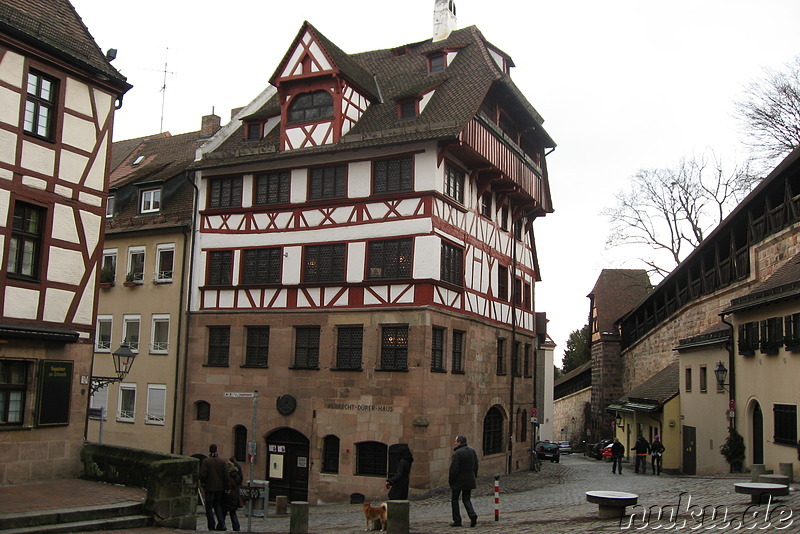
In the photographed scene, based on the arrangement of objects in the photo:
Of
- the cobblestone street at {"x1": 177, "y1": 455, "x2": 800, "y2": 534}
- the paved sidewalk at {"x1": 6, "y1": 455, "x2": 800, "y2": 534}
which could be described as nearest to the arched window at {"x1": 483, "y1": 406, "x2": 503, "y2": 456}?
the cobblestone street at {"x1": 177, "y1": 455, "x2": 800, "y2": 534}

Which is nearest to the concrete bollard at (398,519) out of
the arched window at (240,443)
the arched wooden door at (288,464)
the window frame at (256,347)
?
the arched wooden door at (288,464)

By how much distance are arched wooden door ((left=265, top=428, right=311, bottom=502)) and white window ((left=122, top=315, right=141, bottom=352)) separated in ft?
25.0

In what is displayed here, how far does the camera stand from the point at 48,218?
1744 centimetres

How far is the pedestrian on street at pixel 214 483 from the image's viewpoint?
1570 centimetres

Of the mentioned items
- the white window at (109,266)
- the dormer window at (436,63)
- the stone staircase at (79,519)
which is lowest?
the stone staircase at (79,519)

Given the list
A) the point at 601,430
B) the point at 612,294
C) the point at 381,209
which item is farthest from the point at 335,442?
the point at 612,294

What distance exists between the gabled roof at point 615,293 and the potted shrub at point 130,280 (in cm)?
3349

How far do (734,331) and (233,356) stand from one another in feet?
54.0

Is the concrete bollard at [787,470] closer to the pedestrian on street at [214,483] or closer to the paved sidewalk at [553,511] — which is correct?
the paved sidewalk at [553,511]

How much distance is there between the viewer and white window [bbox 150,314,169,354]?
30.4 m

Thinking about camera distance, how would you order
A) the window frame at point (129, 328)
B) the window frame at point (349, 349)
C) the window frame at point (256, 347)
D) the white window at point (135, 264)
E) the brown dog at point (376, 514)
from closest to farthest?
the brown dog at point (376, 514), the window frame at point (349, 349), the window frame at point (256, 347), the window frame at point (129, 328), the white window at point (135, 264)

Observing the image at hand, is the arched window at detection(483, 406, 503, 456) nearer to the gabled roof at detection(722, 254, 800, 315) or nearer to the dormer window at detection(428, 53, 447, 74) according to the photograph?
the gabled roof at detection(722, 254, 800, 315)

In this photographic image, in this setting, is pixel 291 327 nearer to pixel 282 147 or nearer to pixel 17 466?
pixel 282 147

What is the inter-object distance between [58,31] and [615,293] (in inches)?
1839
